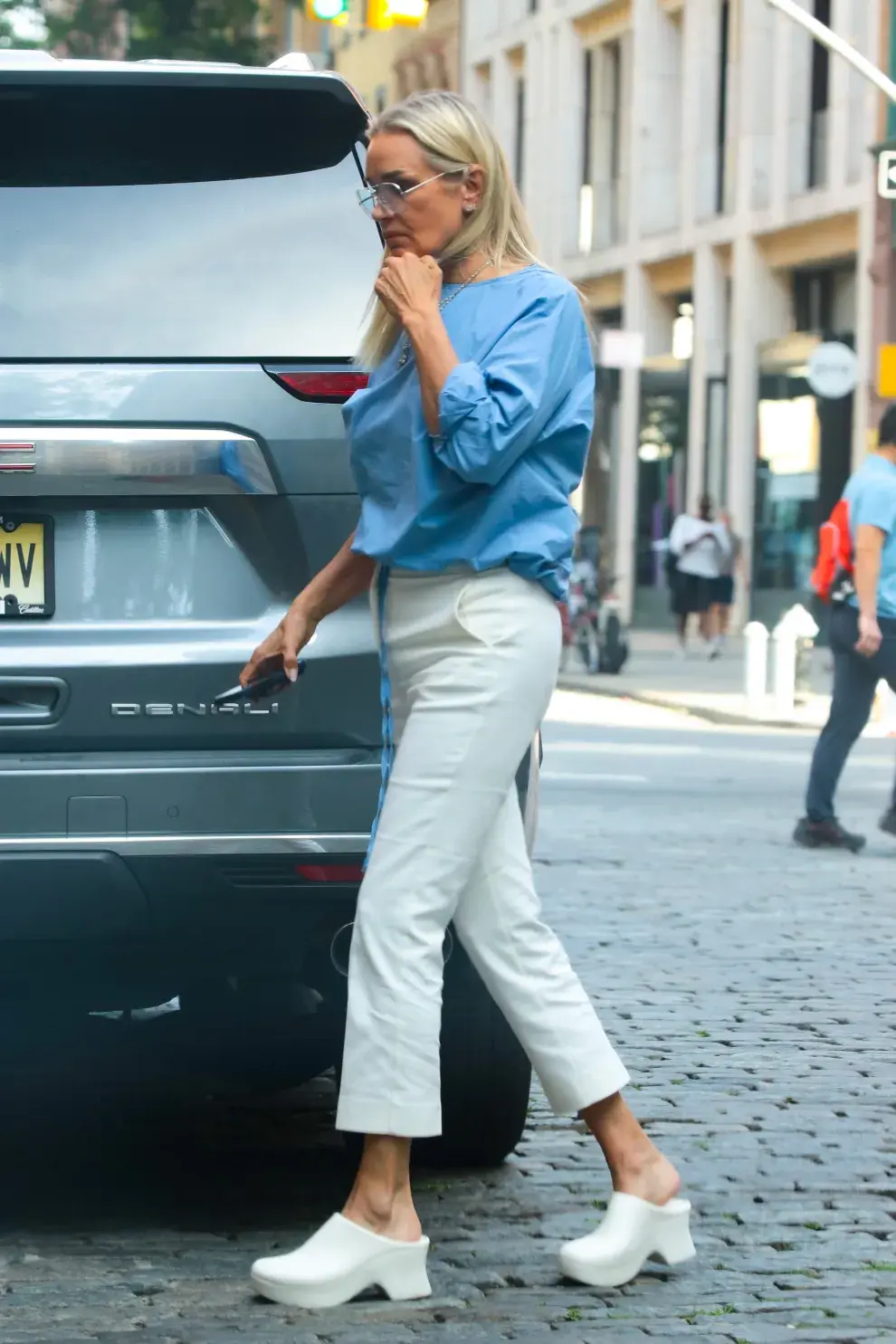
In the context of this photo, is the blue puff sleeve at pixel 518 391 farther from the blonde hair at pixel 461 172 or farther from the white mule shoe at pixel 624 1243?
the white mule shoe at pixel 624 1243

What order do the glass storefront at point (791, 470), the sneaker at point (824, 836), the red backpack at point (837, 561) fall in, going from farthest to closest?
the glass storefront at point (791, 470), the sneaker at point (824, 836), the red backpack at point (837, 561)

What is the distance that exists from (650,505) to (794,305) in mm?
4826

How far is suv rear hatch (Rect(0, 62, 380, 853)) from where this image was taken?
4648 mm

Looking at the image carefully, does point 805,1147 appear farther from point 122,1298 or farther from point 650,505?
point 650,505

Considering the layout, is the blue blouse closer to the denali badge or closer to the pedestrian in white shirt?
the denali badge

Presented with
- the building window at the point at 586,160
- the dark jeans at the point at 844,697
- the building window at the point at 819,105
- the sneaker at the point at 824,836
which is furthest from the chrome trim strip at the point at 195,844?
the building window at the point at 586,160

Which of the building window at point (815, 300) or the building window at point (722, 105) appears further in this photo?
the building window at point (722, 105)

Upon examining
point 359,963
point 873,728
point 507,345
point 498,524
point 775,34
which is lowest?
point 873,728

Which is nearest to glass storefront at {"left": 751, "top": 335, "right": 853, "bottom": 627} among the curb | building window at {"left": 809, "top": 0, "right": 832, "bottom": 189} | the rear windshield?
building window at {"left": 809, "top": 0, "right": 832, "bottom": 189}

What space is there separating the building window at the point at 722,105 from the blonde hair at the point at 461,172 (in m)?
34.6

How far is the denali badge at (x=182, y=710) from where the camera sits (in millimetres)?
4660

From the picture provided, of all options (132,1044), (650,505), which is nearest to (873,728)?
(132,1044)

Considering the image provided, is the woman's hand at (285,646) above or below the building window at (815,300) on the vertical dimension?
below

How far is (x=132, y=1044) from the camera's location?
703 cm
